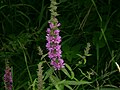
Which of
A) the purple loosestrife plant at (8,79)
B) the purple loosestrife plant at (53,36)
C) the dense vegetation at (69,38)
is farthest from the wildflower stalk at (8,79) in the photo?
the dense vegetation at (69,38)

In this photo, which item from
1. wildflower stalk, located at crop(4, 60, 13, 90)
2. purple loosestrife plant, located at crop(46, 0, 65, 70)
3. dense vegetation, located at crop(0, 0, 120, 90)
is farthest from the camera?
dense vegetation, located at crop(0, 0, 120, 90)

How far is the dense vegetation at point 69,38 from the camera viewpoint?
7.91 ft

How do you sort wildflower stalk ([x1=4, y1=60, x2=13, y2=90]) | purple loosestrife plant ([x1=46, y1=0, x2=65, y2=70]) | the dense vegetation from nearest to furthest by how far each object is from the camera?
purple loosestrife plant ([x1=46, y1=0, x2=65, y2=70]) → wildflower stalk ([x1=4, y1=60, x2=13, y2=90]) → the dense vegetation

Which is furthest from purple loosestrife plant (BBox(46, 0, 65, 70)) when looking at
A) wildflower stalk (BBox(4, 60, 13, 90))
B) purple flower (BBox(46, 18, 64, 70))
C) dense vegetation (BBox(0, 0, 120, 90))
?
dense vegetation (BBox(0, 0, 120, 90))

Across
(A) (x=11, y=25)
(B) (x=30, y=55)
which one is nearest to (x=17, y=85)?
(B) (x=30, y=55)

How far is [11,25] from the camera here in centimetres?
273

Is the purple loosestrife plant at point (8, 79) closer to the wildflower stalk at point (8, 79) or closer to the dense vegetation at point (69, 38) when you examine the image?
the wildflower stalk at point (8, 79)

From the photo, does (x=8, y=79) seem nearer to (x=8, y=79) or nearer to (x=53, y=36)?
(x=8, y=79)

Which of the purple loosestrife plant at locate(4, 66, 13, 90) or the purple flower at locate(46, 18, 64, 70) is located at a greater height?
the purple flower at locate(46, 18, 64, 70)

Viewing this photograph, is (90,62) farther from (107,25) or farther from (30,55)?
(30,55)

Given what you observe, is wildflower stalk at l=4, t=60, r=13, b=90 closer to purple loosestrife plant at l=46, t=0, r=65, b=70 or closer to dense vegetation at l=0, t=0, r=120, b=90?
purple loosestrife plant at l=46, t=0, r=65, b=70

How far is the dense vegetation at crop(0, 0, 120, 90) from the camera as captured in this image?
241 cm

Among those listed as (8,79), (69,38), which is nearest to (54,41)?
(8,79)

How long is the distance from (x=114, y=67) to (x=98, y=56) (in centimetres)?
14
